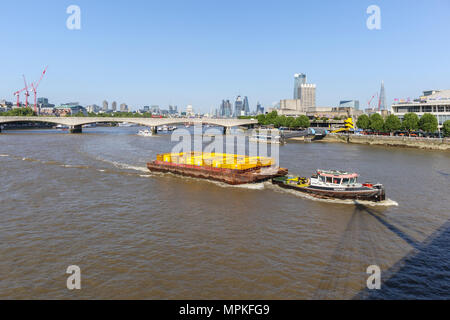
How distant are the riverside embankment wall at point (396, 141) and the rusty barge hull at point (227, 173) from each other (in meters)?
64.8

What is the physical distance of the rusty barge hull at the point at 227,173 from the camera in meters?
38.5

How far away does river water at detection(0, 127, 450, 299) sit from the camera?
15602 millimetres

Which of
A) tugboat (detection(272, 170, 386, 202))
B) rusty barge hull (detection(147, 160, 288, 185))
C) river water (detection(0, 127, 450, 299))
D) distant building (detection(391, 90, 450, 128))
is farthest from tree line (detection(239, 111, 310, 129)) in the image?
tugboat (detection(272, 170, 386, 202))

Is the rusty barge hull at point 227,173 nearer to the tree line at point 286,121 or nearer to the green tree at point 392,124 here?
the green tree at point 392,124

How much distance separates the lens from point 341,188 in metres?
31.2

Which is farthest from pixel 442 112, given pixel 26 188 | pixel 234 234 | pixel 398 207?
pixel 26 188

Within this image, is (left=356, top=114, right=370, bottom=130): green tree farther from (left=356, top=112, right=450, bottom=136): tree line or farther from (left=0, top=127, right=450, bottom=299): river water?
(left=0, top=127, right=450, bottom=299): river water

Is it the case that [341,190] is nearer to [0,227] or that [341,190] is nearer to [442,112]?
[0,227]

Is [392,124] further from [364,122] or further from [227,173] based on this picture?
[227,173]

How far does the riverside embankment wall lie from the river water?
56.9m

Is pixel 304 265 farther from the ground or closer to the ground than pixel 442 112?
closer to the ground

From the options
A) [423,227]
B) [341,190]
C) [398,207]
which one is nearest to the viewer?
[423,227]

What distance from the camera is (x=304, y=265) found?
1778cm
